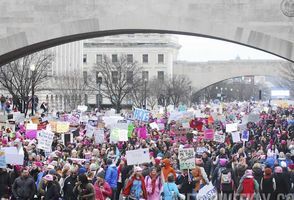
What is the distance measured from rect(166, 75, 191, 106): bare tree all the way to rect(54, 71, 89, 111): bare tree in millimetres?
8763

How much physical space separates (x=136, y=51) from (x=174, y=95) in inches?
1234

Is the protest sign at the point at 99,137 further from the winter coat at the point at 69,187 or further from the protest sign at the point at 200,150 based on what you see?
the winter coat at the point at 69,187

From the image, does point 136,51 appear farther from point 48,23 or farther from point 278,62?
point 48,23

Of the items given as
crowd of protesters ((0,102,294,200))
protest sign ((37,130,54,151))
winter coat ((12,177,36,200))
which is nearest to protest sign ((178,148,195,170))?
crowd of protesters ((0,102,294,200))

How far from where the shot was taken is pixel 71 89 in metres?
73.6

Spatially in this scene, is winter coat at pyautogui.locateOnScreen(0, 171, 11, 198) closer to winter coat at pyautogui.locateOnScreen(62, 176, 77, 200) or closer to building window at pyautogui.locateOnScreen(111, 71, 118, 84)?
winter coat at pyautogui.locateOnScreen(62, 176, 77, 200)

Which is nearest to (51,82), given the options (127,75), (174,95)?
(127,75)

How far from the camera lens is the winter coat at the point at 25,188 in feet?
53.4

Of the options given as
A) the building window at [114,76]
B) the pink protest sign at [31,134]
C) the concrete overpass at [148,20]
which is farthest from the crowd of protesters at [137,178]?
the building window at [114,76]

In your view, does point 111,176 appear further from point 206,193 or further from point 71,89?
point 71,89

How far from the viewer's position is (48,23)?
2350cm

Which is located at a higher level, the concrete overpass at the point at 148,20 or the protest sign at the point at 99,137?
the concrete overpass at the point at 148,20

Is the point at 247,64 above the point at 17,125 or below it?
above

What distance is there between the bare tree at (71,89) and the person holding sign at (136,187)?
5363 cm
